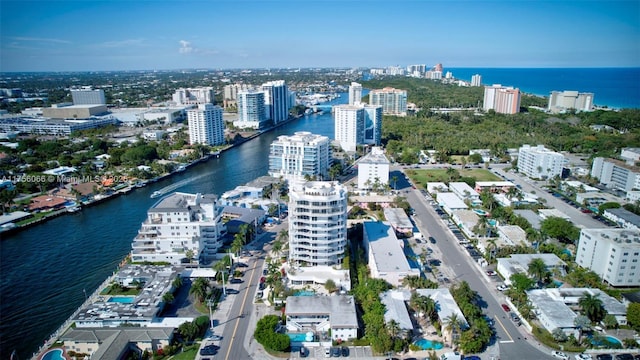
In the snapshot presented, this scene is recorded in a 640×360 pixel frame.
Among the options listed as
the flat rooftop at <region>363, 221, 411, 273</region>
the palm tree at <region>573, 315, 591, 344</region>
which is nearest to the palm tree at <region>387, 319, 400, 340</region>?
the flat rooftop at <region>363, 221, 411, 273</region>

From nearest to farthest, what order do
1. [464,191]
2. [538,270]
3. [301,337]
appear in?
[301,337] < [538,270] < [464,191]

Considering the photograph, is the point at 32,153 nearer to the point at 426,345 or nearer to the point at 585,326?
the point at 426,345

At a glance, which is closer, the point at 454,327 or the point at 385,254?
the point at 454,327

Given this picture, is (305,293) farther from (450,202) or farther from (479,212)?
(479,212)

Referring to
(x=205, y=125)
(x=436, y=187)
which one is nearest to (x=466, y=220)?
(x=436, y=187)

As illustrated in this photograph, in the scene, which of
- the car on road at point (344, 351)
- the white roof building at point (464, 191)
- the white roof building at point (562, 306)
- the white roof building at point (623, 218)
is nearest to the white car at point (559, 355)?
the white roof building at point (562, 306)

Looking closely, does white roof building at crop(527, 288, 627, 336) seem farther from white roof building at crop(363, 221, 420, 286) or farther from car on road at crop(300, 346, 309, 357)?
car on road at crop(300, 346, 309, 357)

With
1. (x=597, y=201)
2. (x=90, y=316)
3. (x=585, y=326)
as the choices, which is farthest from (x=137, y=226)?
(x=597, y=201)
